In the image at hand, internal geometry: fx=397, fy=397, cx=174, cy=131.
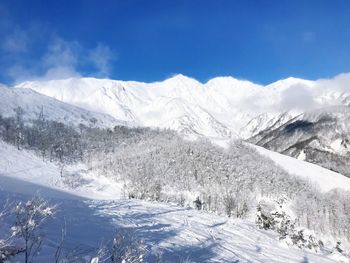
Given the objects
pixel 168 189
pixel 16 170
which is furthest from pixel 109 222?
pixel 168 189

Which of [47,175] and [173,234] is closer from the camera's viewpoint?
[173,234]

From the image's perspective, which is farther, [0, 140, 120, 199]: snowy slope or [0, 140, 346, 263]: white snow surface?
[0, 140, 120, 199]: snowy slope

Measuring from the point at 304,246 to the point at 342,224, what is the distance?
147 meters

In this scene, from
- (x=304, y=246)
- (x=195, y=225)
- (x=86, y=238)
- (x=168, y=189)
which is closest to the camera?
(x=86, y=238)

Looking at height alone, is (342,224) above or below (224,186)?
below

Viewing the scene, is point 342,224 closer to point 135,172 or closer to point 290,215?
point 135,172

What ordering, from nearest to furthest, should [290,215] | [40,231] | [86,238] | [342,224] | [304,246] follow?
[40,231]
[86,238]
[304,246]
[290,215]
[342,224]

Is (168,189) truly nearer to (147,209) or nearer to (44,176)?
(44,176)

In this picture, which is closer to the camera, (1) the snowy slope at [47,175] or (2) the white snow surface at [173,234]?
(2) the white snow surface at [173,234]

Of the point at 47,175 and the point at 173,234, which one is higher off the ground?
the point at 47,175

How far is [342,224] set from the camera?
165750 mm

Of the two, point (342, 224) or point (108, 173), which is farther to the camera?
point (108, 173)

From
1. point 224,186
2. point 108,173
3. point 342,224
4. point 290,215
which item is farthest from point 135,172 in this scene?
point 290,215

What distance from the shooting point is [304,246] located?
34.4 meters
